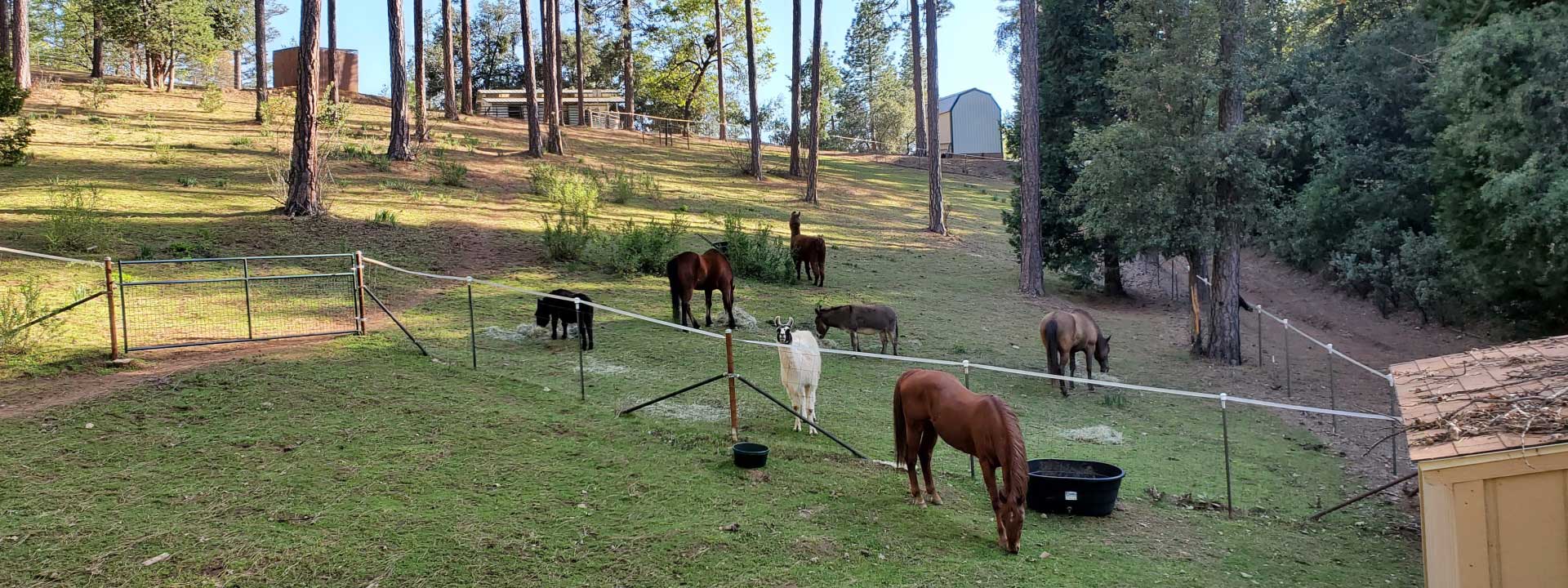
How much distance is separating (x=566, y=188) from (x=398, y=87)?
6182 mm

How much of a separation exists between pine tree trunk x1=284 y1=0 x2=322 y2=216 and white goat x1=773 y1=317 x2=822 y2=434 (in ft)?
37.9

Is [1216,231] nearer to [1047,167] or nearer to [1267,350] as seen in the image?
[1267,350]

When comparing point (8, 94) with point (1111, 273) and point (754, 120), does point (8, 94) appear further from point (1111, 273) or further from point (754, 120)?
point (1111, 273)

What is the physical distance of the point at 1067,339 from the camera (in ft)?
44.6

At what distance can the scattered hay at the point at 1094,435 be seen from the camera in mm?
10680

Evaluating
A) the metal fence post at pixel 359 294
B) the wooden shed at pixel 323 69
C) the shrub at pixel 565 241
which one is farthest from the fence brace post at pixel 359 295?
the wooden shed at pixel 323 69

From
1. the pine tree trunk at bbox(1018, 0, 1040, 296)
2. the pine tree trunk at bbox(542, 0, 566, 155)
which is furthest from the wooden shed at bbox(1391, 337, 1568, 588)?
the pine tree trunk at bbox(542, 0, 566, 155)

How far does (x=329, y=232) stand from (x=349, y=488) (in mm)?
11155

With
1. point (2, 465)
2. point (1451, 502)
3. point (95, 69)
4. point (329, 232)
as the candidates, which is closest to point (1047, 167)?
point (329, 232)

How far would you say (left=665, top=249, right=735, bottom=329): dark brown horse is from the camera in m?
14.1

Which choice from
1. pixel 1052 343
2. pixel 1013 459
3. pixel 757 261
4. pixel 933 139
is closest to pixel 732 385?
pixel 1013 459

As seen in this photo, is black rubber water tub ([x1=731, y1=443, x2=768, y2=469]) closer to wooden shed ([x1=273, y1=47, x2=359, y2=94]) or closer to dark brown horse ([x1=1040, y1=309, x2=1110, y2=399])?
dark brown horse ([x1=1040, y1=309, x2=1110, y2=399])

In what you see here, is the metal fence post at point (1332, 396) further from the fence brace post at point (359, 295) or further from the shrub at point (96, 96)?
the shrub at point (96, 96)

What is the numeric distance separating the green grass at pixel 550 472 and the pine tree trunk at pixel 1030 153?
632cm
